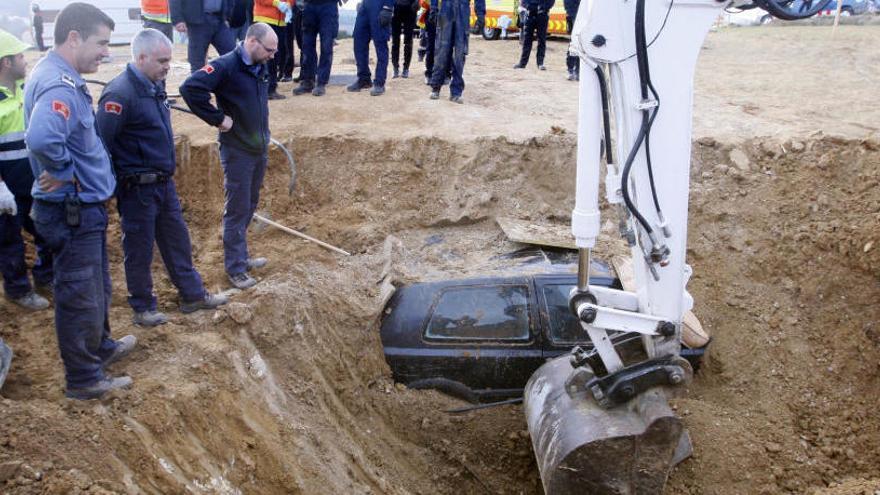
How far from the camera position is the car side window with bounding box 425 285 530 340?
209 inches

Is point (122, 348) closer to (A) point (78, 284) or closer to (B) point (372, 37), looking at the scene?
(A) point (78, 284)

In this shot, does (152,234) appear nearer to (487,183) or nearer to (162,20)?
(487,183)

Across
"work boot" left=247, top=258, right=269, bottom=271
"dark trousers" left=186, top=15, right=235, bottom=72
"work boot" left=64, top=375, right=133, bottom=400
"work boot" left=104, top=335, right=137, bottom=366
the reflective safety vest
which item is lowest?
"work boot" left=64, top=375, right=133, bottom=400

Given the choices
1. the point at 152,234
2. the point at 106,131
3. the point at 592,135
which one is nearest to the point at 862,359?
the point at 592,135

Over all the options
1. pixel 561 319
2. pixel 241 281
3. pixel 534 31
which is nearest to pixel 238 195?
pixel 241 281

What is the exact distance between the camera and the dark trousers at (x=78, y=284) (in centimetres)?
398

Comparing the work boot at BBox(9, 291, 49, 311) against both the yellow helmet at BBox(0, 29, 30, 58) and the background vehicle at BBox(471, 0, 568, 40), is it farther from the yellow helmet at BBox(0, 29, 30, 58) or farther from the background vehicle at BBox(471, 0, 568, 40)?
the background vehicle at BBox(471, 0, 568, 40)

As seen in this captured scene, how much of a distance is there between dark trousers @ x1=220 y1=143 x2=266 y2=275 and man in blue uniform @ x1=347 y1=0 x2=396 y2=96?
13.9 feet

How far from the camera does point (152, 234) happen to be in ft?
16.0

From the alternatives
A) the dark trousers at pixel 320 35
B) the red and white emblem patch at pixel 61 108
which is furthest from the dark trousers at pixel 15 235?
the dark trousers at pixel 320 35

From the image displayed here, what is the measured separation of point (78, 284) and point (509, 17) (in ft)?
49.9

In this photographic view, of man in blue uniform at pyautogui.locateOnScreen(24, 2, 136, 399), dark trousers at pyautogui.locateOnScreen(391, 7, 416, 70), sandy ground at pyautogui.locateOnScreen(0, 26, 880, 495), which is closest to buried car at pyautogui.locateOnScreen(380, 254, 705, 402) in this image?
sandy ground at pyautogui.locateOnScreen(0, 26, 880, 495)

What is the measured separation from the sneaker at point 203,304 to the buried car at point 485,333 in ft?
4.55

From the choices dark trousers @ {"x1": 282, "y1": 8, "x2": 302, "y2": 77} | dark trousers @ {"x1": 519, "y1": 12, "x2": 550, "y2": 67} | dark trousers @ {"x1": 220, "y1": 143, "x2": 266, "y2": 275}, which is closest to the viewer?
dark trousers @ {"x1": 220, "y1": 143, "x2": 266, "y2": 275}
